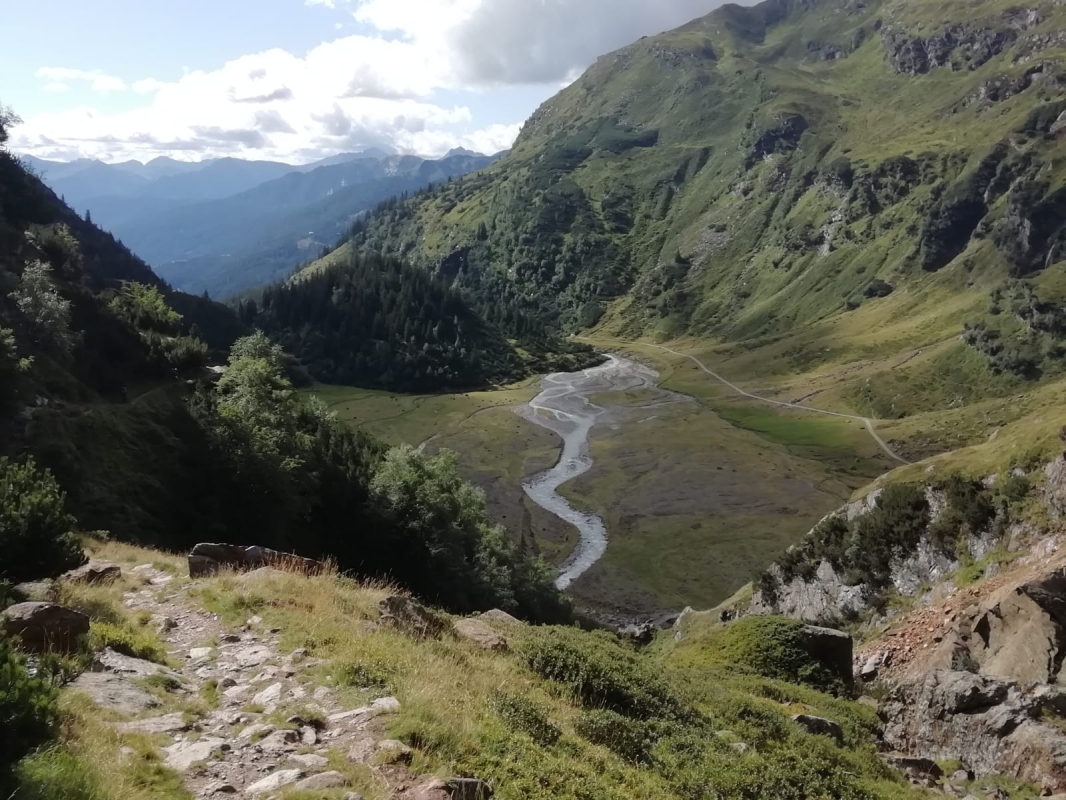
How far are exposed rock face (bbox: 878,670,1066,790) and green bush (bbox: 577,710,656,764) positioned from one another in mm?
11972

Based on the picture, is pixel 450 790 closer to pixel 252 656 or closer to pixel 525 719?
pixel 525 719

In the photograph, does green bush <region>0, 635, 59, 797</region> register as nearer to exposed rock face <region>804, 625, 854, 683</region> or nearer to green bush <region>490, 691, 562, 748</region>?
green bush <region>490, 691, 562, 748</region>

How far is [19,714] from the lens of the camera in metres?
8.01

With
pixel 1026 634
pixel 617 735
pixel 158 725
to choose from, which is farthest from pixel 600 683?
pixel 1026 634

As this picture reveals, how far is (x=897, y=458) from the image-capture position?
15250cm

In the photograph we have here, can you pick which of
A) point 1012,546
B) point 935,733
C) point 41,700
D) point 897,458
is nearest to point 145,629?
point 41,700

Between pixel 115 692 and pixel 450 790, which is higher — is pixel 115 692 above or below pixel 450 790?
above

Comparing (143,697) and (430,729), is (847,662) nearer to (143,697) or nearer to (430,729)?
(430,729)

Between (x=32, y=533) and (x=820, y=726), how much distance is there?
23.2m

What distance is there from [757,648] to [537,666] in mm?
18522

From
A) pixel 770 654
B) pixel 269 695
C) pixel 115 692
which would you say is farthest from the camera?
pixel 770 654

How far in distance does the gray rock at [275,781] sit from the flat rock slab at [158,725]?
8.24 feet

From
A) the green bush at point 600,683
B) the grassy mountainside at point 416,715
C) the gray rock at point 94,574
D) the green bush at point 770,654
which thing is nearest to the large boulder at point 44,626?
the grassy mountainside at point 416,715

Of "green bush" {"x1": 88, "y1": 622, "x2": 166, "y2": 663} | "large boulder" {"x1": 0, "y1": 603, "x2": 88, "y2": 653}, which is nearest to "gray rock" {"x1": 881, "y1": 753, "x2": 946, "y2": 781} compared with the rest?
Result: "green bush" {"x1": 88, "y1": 622, "x2": 166, "y2": 663}
